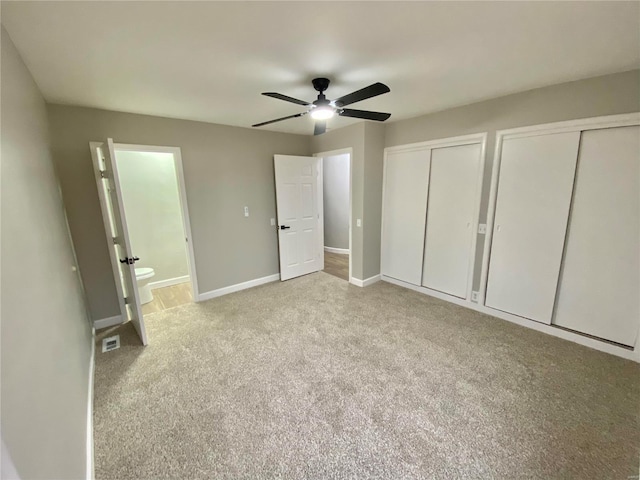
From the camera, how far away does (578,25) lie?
1454mm

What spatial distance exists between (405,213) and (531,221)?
143 centimetres

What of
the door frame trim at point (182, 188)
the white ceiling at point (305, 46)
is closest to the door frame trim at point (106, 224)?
the door frame trim at point (182, 188)

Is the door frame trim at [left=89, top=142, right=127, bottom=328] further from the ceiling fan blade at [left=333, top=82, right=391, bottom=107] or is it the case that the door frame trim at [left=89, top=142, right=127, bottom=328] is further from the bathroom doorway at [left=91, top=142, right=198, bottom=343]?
the ceiling fan blade at [left=333, top=82, right=391, bottom=107]

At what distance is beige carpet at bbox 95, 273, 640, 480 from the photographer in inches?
57.2

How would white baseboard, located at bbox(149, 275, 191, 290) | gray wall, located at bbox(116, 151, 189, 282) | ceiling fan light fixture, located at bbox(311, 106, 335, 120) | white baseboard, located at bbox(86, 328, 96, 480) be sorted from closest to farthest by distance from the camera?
white baseboard, located at bbox(86, 328, 96, 480) < ceiling fan light fixture, located at bbox(311, 106, 335, 120) < gray wall, located at bbox(116, 151, 189, 282) < white baseboard, located at bbox(149, 275, 191, 290)

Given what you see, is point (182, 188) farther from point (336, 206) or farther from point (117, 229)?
point (336, 206)

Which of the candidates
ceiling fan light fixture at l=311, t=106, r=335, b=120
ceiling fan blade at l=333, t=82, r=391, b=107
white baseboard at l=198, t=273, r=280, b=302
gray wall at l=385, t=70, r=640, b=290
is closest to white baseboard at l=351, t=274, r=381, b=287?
white baseboard at l=198, t=273, r=280, b=302

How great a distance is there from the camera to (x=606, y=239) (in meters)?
2.26

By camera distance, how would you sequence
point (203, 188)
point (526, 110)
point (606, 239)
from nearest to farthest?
point (606, 239) < point (526, 110) < point (203, 188)

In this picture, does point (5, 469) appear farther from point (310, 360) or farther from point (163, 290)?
point (163, 290)

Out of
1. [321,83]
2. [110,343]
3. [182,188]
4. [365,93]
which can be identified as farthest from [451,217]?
[110,343]

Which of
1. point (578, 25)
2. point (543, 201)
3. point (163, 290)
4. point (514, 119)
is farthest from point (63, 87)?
point (543, 201)

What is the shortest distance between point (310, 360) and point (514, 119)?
303cm

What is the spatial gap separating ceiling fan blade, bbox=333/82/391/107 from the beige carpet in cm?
208
